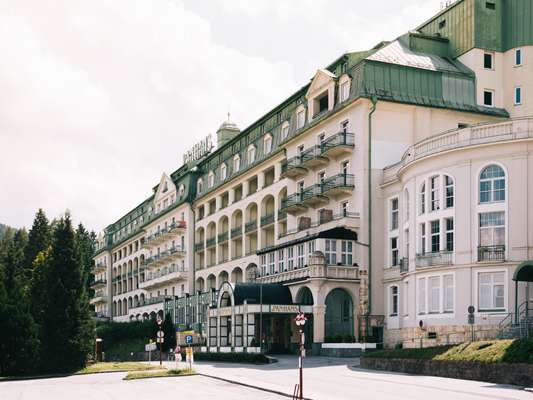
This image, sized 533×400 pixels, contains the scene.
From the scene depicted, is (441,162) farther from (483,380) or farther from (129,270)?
(129,270)

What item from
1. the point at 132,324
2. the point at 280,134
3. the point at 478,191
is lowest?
the point at 132,324

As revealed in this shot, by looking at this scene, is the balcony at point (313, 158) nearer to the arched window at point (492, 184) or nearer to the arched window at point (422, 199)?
the arched window at point (422, 199)

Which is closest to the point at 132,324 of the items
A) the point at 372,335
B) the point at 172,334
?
the point at 172,334

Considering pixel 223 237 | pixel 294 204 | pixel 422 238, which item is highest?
pixel 294 204

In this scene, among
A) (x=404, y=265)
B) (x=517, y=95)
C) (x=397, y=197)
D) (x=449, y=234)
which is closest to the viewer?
(x=449, y=234)

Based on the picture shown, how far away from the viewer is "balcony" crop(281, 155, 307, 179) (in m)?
64.6

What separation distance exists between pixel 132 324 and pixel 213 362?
1535 inches

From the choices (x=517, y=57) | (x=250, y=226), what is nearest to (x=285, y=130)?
(x=250, y=226)

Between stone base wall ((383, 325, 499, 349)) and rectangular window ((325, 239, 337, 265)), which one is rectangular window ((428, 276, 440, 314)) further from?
rectangular window ((325, 239, 337, 265))

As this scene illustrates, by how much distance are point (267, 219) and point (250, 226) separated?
4.74m

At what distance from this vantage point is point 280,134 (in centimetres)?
7169

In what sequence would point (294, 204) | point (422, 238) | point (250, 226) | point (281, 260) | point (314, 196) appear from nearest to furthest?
point (422, 238) → point (314, 196) → point (281, 260) → point (294, 204) → point (250, 226)

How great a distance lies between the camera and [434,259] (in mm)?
47438

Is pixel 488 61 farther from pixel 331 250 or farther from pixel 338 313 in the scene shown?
pixel 338 313
